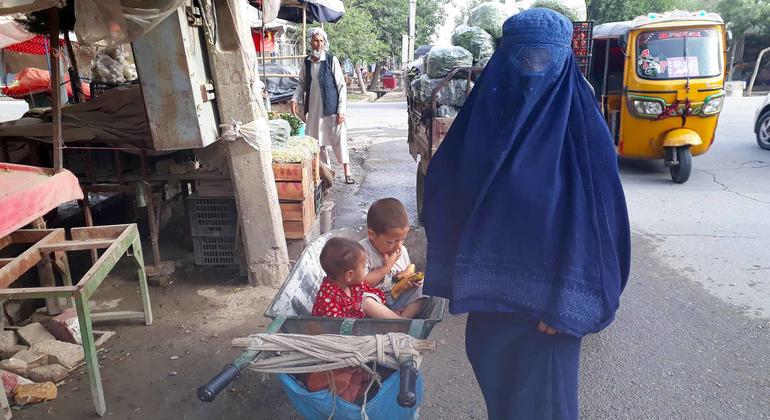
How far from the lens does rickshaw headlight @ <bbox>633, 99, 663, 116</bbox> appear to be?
736cm

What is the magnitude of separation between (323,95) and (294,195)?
10.4 ft

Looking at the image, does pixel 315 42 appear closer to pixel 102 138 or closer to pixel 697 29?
pixel 102 138

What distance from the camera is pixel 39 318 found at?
4.02 meters

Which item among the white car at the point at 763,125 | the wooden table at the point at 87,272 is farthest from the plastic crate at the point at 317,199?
the white car at the point at 763,125

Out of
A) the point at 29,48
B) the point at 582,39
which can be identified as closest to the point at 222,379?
the point at 582,39

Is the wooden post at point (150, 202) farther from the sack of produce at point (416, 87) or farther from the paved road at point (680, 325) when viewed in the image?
the sack of produce at point (416, 87)

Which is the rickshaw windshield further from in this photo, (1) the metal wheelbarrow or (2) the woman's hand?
(2) the woman's hand

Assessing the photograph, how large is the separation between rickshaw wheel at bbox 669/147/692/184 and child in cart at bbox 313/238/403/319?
644 centimetres

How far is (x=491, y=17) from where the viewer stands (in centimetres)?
627

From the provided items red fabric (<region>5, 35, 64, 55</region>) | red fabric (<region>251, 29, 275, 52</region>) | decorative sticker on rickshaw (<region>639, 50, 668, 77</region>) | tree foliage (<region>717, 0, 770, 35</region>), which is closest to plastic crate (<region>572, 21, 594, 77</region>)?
decorative sticker on rickshaw (<region>639, 50, 668, 77</region>)

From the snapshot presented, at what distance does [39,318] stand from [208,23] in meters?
2.55

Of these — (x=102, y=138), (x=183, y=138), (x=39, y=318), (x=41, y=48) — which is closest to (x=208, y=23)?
(x=183, y=138)

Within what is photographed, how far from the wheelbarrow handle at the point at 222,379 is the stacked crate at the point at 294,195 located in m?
2.84

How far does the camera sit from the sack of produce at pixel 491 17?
20.5ft
